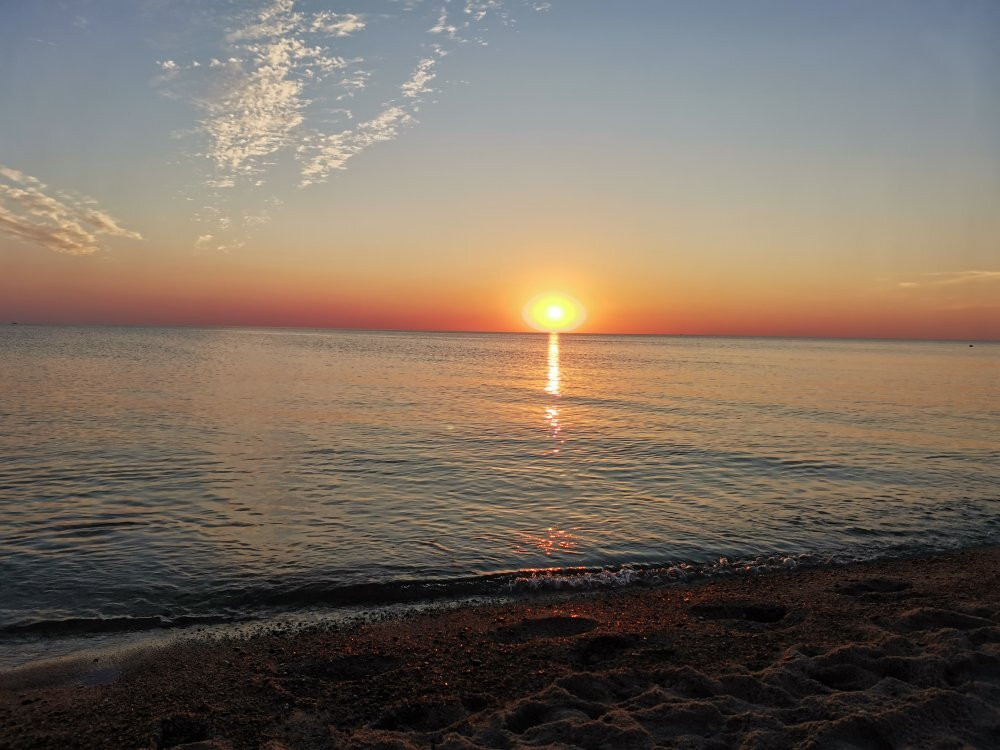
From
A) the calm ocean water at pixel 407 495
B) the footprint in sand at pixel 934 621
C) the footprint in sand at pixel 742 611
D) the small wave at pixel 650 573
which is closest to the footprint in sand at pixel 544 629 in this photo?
the small wave at pixel 650 573

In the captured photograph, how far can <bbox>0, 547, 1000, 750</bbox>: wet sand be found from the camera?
19.0ft

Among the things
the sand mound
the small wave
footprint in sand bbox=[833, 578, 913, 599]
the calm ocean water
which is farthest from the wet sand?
the calm ocean water

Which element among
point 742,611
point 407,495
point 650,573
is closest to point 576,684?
point 742,611

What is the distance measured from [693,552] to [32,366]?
217 feet

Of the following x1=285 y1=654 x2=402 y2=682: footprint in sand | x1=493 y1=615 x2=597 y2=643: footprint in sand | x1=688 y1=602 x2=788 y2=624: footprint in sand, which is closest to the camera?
x1=285 y1=654 x2=402 y2=682: footprint in sand

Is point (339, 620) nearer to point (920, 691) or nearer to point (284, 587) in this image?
point (284, 587)

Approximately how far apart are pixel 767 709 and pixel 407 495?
11567mm

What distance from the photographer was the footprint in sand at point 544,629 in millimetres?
8523

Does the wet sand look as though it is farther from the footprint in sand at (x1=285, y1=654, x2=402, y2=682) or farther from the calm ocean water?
the calm ocean water

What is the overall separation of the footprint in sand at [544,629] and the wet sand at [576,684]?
31 mm

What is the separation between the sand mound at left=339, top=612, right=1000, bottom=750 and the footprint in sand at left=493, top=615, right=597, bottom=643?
1.55 meters

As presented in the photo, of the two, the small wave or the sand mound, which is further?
the small wave

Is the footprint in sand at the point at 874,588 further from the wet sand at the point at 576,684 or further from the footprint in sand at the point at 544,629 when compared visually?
the footprint in sand at the point at 544,629

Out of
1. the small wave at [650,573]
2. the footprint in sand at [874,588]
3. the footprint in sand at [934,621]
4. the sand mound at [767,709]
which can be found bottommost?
the small wave at [650,573]
